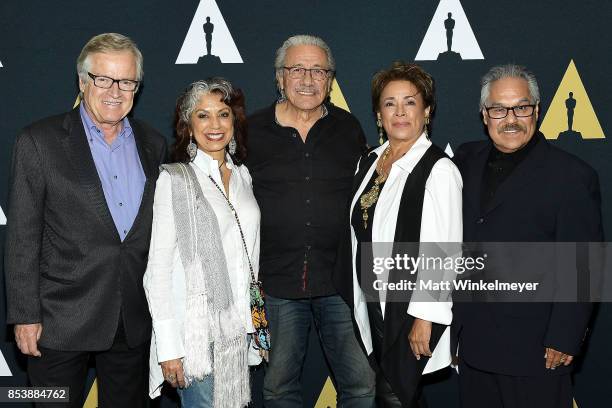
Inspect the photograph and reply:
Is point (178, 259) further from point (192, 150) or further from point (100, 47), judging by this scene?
point (100, 47)

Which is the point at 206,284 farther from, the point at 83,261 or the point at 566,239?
the point at 566,239

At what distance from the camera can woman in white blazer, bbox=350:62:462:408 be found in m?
2.30

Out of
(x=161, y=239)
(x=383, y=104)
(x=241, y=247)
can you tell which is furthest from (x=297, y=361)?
(x=383, y=104)

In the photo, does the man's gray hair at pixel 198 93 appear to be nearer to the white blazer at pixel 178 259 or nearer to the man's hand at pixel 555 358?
the white blazer at pixel 178 259

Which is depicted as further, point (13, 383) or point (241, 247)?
point (13, 383)

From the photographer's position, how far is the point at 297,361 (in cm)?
282

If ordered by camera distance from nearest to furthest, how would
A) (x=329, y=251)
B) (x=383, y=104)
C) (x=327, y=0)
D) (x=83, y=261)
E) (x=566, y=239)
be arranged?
(x=566, y=239) < (x=83, y=261) < (x=383, y=104) < (x=329, y=251) < (x=327, y=0)

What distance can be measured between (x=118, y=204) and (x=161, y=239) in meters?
0.27

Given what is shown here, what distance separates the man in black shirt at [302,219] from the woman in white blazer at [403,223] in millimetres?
174

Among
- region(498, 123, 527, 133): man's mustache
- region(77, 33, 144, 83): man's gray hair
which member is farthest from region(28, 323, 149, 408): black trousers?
region(498, 123, 527, 133): man's mustache

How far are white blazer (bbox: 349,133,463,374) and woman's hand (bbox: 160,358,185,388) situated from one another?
0.76 m

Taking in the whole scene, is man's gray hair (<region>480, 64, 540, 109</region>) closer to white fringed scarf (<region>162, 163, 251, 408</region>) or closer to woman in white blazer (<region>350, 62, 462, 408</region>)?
woman in white blazer (<region>350, 62, 462, 408</region>)

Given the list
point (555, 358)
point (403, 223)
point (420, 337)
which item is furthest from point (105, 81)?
point (555, 358)

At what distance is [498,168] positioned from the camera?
2.41 m
